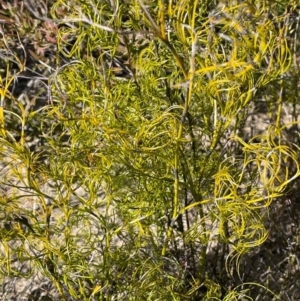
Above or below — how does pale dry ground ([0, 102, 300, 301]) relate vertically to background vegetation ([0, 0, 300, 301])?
below

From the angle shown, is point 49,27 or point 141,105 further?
point 49,27

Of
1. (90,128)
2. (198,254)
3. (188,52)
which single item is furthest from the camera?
(198,254)

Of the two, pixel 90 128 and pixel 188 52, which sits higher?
pixel 188 52

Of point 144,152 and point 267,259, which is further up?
point 144,152

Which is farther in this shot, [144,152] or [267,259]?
[267,259]

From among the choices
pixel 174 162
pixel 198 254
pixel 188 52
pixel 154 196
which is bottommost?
pixel 198 254

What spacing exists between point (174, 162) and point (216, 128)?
176 mm

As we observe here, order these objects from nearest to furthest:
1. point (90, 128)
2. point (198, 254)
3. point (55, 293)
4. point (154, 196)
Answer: point (90, 128), point (154, 196), point (198, 254), point (55, 293)

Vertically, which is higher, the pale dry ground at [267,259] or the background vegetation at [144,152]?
the background vegetation at [144,152]

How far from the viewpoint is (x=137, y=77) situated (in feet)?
5.90

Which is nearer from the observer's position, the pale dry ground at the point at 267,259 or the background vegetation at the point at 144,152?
the background vegetation at the point at 144,152

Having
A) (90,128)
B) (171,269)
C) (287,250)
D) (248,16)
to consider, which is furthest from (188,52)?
(287,250)

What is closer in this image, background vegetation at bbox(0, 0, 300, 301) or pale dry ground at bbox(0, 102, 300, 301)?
background vegetation at bbox(0, 0, 300, 301)

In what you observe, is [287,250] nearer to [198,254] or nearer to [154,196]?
[198,254]
